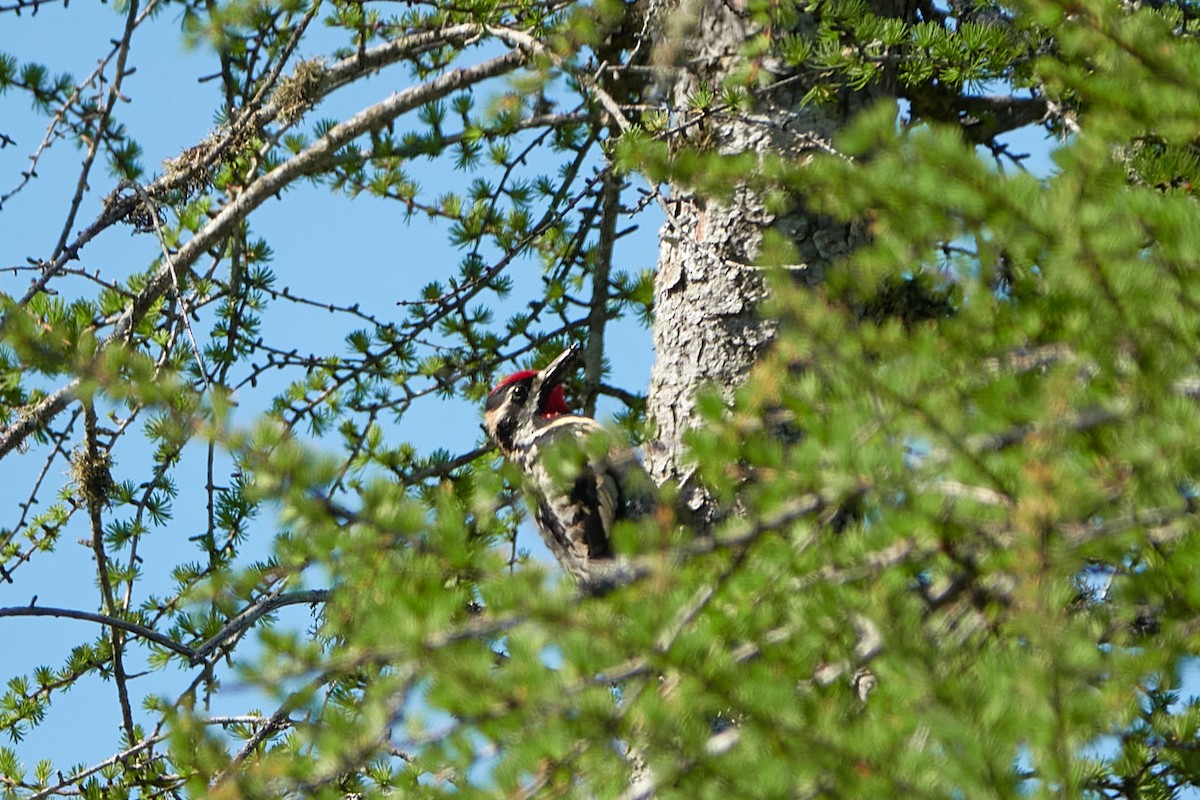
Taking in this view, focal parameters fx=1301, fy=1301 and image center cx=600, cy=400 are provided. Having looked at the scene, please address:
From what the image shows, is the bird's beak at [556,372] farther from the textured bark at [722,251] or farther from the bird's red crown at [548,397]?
the textured bark at [722,251]

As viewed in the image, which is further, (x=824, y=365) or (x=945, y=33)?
(x=945, y=33)

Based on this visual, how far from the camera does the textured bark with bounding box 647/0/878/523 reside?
4.04 m

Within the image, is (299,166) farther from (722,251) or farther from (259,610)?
(259,610)

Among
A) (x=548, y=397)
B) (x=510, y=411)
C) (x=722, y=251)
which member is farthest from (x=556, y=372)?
(x=722, y=251)

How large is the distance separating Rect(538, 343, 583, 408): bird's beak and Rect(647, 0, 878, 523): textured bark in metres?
0.56

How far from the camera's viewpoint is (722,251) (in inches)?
162

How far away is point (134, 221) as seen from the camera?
14.6 ft

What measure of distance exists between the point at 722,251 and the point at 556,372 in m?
0.95

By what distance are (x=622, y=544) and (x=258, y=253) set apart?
3.70m

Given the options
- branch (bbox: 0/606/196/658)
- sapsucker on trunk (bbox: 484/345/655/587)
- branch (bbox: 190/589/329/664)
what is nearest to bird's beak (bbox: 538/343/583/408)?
→ sapsucker on trunk (bbox: 484/345/655/587)

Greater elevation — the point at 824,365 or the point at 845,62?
the point at 845,62

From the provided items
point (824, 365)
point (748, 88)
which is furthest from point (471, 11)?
point (824, 365)

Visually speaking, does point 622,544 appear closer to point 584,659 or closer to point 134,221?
point 584,659

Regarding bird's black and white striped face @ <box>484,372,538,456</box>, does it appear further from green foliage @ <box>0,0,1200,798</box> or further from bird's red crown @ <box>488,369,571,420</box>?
green foliage @ <box>0,0,1200,798</box>
